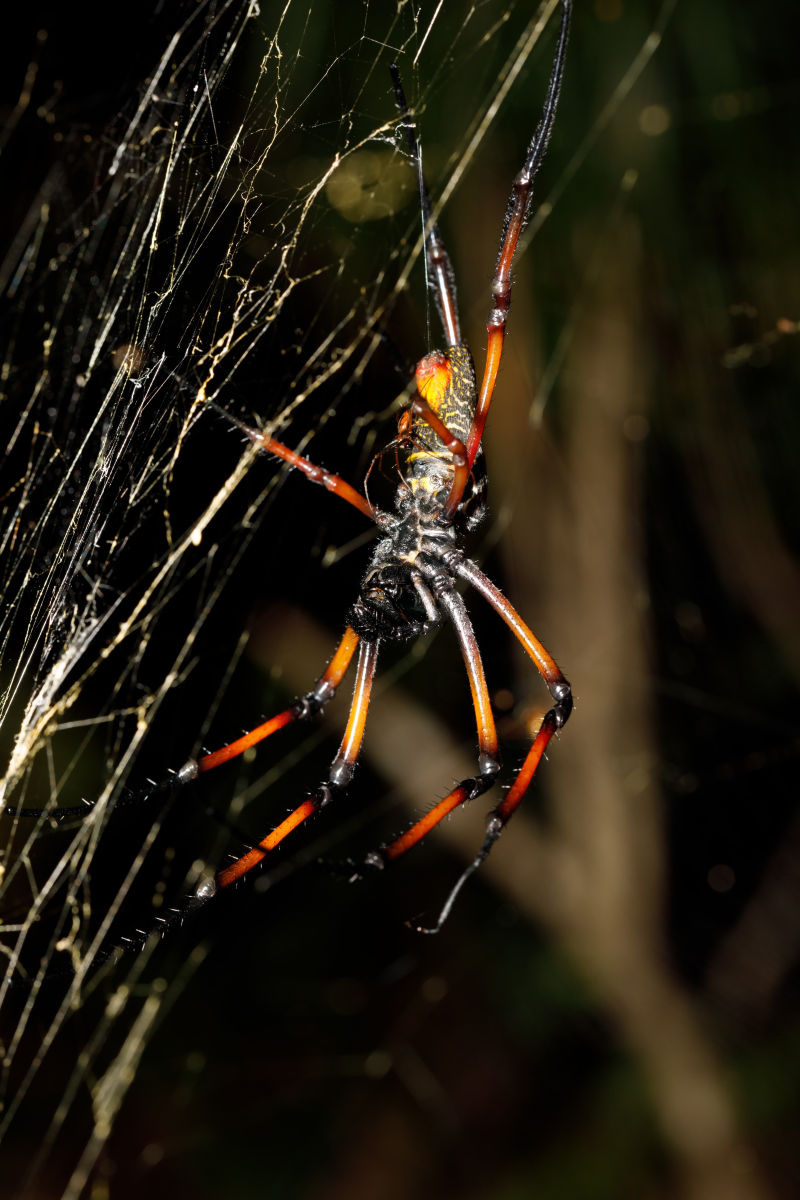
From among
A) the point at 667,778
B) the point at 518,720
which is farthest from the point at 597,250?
the point at 667,778

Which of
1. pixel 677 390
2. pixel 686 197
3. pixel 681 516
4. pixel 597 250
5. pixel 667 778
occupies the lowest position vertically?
pixel 667 778

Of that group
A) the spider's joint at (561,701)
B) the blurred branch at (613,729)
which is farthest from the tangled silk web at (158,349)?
the blurred branch at (613,729)

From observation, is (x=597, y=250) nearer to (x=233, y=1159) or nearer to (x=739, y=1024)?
(x=739, y=1024)

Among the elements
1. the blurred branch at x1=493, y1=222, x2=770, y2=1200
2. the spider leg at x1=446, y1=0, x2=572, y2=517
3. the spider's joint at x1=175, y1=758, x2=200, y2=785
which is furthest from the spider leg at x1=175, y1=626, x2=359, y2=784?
the blurred branch at x1=493, y1=222, x2=770, y2=1200

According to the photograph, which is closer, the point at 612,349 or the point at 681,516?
the point at 612,349

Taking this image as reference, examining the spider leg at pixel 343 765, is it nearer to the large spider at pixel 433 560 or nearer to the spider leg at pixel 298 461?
the large spider at pixel 433 560

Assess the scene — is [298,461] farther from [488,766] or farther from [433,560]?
[488,766]
